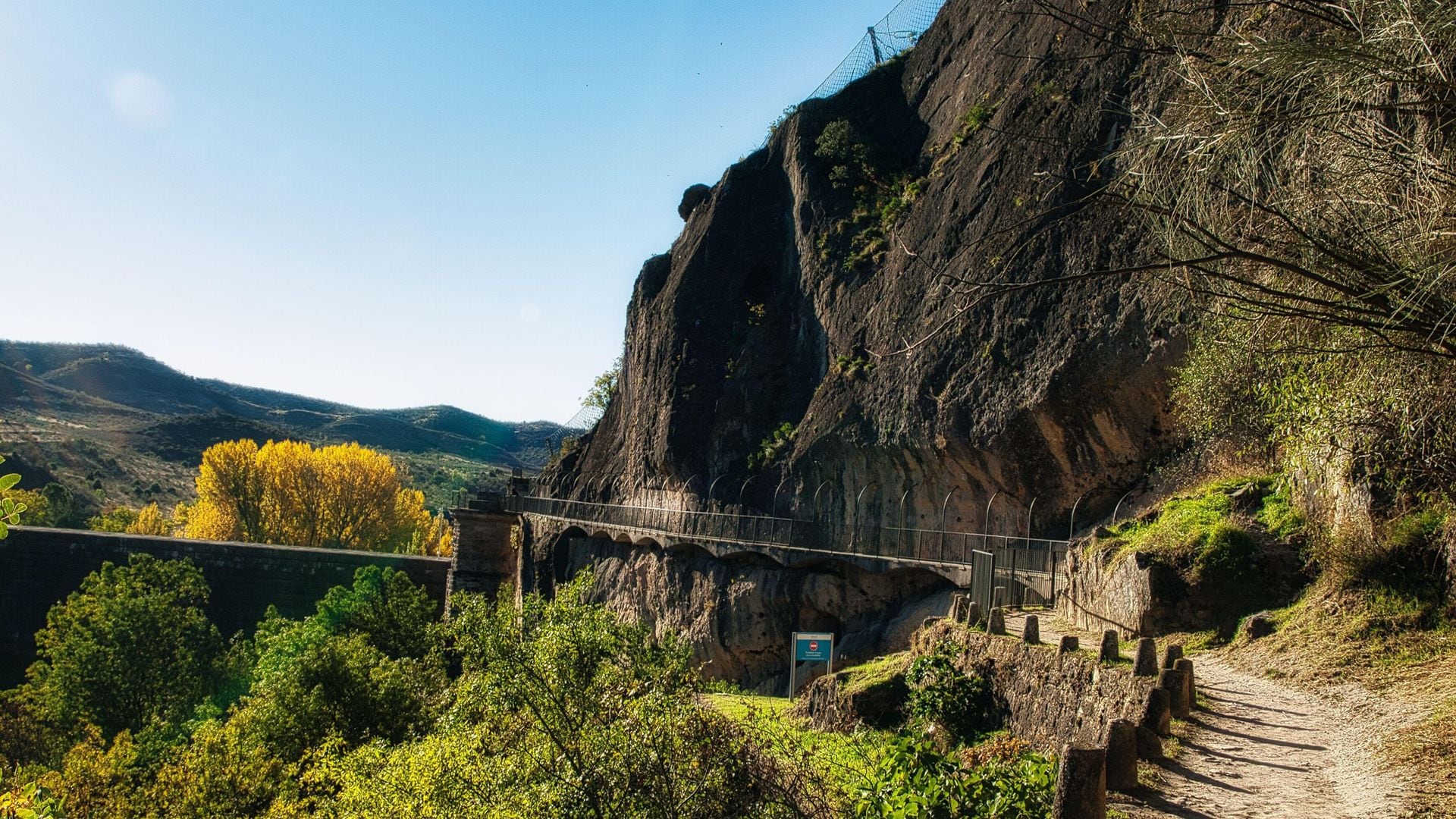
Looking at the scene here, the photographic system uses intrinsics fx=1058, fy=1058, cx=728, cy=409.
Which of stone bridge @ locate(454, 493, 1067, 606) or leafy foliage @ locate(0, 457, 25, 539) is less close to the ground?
leafy foliage @ locate(0, 457, 25, 539)

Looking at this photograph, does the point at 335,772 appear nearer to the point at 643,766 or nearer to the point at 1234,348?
the point at 643,766

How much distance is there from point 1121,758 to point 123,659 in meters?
30.4

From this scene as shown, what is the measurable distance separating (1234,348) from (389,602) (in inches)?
1156

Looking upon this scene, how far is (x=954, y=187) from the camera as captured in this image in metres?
24.0

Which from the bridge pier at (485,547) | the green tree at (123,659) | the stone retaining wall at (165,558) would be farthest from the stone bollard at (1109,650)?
the stone retaining wall at (165,558)

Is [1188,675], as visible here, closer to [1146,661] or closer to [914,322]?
[1146,661]

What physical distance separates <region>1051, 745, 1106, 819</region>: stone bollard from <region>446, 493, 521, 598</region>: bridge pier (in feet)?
109

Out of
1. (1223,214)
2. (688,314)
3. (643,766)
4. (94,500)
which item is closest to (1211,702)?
(1223,214)

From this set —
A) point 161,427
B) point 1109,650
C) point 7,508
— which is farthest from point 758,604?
point 161,427

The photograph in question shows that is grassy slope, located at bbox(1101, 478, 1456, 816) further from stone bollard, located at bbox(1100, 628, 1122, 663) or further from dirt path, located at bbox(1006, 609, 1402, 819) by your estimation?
stone bollard, located at bbox(1100, 628, 1122, 663)

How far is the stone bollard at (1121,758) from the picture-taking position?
7.35m

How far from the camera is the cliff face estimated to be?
1905cm

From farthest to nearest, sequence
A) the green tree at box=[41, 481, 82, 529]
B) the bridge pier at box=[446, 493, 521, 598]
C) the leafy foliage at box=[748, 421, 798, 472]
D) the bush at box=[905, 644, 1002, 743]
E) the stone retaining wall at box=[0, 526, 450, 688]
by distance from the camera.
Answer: the green tree at box=[41, 481, 82, 529]
the bridge pier at box=[446, 493, 521, 598]
the stone retaining wall at box=[0, 526, 450, 688]
the leafy foliage at box=[748, 421, 798, 472]
the bush at box=[905, 644, 1002, 743]

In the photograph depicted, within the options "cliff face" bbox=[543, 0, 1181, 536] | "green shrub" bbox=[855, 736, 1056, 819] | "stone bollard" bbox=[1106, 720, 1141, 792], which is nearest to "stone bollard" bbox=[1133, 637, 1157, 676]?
"green shrub" bbox=[855, 736, 1056, 819]
